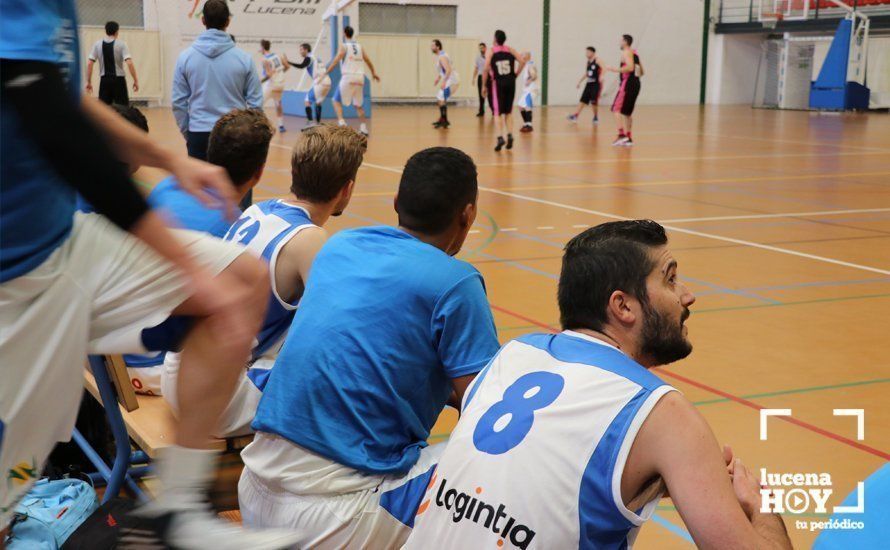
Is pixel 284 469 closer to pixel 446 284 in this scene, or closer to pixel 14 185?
pixel 446 284

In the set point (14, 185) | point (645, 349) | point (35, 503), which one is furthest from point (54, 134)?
point (35, 503)

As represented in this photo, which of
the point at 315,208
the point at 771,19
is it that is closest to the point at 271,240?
the point at 315,208

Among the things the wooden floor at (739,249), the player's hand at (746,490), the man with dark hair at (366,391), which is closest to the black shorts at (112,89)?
the wooden floor at (739,249)

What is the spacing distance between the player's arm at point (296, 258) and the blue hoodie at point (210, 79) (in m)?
4.66

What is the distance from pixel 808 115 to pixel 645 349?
1063 inches

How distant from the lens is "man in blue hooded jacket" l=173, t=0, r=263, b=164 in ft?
25.9

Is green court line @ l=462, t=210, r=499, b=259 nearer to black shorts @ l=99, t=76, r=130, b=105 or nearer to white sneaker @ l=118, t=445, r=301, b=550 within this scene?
white sneaker @ l=118, t=445, r=301, b=550

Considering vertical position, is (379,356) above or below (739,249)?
above

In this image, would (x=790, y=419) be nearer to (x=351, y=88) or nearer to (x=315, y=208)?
(x=315, y=208)

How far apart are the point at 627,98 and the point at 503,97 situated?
84.4 inches

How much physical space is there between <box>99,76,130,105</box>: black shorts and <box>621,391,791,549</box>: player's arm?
595 inches

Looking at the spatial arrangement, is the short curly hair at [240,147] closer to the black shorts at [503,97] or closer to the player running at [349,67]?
the black shorts at [503,97]

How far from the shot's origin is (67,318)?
1.85 metres

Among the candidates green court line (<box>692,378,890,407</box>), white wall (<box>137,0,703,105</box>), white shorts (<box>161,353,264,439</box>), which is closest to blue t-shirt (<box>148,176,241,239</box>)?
white shorts (<box>161,353,264,439</box>)
